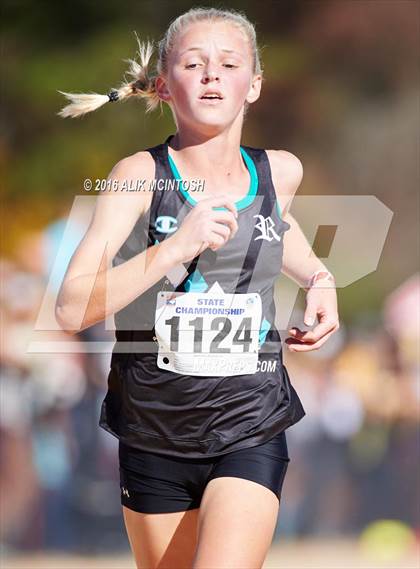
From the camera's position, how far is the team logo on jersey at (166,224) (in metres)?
2.26

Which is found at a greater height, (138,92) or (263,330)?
(138,92)

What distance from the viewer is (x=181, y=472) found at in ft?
7.50

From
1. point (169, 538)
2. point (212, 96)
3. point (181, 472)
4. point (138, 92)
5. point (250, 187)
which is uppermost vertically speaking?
point (138, 92)

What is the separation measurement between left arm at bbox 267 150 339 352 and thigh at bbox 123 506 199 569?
1.65 ft

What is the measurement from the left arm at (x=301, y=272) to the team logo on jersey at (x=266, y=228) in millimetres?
113

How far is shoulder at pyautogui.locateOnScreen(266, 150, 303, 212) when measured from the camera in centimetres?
245

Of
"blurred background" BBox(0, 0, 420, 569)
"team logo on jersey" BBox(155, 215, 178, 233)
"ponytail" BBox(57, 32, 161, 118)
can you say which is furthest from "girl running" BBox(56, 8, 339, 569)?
"blurred background" BBox(0, 0, 420, 569)

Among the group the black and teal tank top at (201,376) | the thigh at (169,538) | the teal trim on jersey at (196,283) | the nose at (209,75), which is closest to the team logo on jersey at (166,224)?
the black and teal tank top at (201,376)

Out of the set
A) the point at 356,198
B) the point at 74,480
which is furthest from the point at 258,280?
the point at 74,480

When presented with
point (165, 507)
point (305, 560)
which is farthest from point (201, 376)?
point (305, 560)

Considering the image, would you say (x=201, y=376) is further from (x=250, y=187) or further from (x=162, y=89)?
(x=162, y=89)

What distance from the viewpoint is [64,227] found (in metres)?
4.64

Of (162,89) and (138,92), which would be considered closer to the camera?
(162,89)

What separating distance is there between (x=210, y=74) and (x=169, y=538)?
1.14 meters
